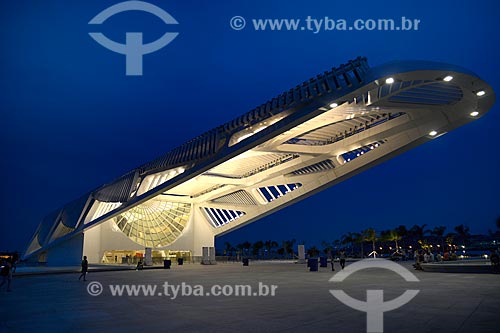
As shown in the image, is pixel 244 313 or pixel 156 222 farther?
pixel 156 222

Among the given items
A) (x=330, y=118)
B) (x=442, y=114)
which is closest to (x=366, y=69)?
(x=330, y=118)

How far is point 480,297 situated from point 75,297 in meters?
10.6

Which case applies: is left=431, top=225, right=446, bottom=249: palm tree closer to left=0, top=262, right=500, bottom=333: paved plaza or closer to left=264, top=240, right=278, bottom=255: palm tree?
left=264, top=240, right=278, bottom=255: palm tree

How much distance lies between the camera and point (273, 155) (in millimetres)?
35000

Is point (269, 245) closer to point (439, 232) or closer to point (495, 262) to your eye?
point (439, 232)

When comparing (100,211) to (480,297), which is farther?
(100,211)

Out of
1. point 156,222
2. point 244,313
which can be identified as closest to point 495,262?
point 244,313

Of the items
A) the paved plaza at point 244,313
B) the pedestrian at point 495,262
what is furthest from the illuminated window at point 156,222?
the paved plaza at point 244,313

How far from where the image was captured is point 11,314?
8727 millimetres

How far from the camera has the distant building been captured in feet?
64.8

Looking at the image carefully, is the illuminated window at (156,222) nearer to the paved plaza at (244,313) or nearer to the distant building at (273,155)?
the distant building at (273,155)

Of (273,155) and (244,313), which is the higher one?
(273,155)

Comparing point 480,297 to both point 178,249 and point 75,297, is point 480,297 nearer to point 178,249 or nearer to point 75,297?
point 75,297

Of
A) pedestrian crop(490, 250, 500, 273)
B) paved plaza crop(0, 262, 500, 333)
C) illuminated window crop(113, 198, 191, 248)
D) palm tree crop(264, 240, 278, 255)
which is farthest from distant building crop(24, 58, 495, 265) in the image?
palm tree crop(264, 240, 278, 255)
